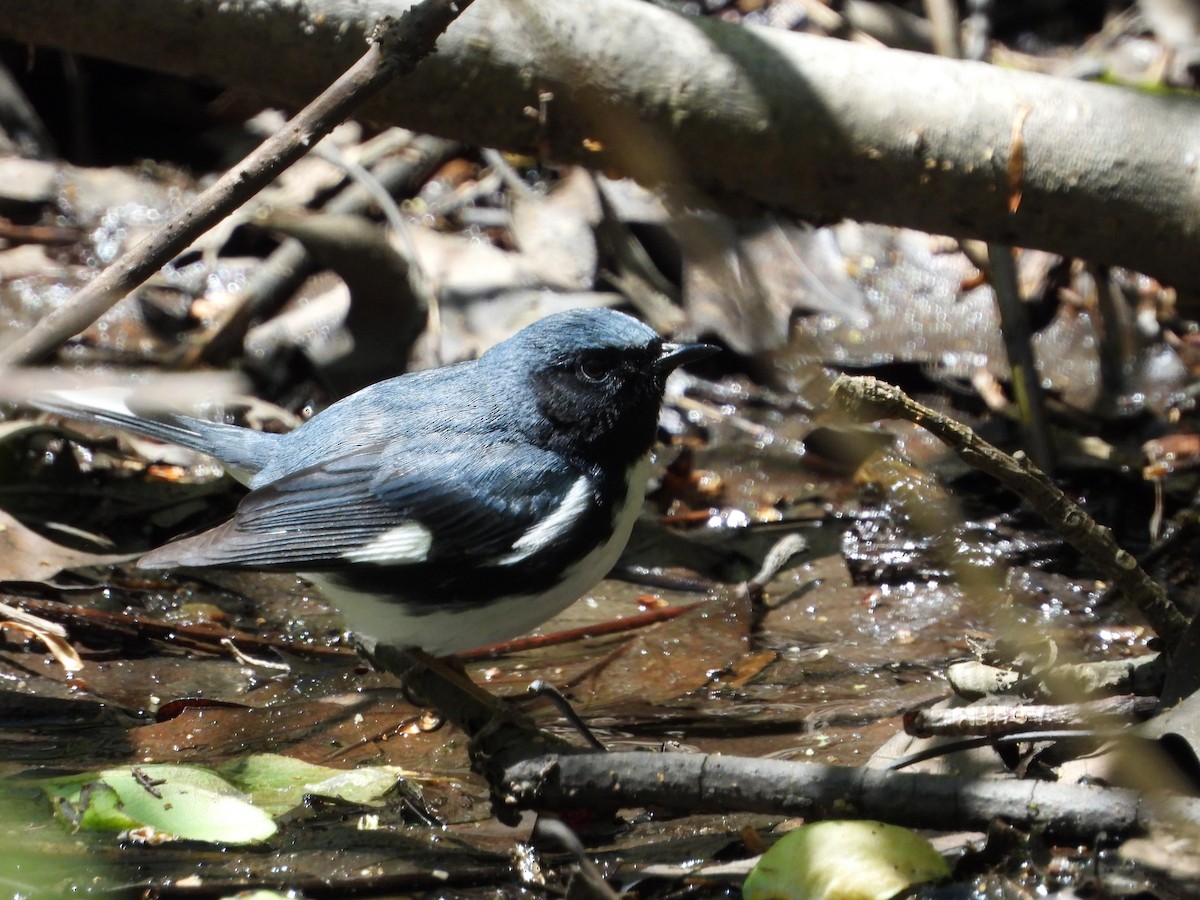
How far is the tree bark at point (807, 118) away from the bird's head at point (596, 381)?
89 centimetres

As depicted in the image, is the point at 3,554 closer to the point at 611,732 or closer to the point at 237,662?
the point at 237,662

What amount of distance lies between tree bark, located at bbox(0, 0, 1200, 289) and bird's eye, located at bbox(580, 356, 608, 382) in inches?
37.6

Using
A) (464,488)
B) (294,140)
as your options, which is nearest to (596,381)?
(464,488)

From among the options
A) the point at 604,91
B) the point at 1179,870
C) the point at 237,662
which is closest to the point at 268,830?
the point at 237,662

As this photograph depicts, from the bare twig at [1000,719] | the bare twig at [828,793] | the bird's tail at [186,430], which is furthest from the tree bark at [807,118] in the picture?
the bare twig at [828,793]

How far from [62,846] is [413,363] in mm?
3210

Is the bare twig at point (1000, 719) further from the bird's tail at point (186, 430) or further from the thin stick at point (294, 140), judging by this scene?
the bird's tail at point (186, 430)

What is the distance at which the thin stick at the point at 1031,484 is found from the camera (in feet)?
8.63

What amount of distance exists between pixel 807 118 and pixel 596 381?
1439 millimetres

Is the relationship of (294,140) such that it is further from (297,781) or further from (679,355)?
(297,781)

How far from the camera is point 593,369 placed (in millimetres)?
3871

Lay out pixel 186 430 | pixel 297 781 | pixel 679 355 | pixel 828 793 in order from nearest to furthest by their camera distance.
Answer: pixel 828 793
pixel 297 781
pixel 679 355
pixel 186 430

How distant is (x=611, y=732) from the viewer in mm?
3623

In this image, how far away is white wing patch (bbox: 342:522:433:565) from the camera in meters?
3.56
